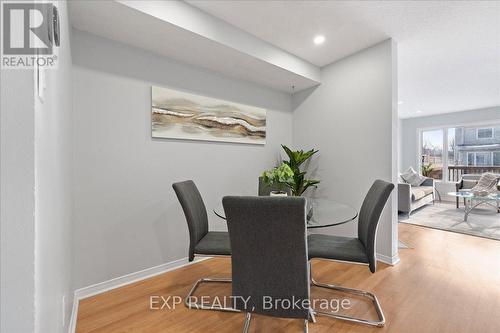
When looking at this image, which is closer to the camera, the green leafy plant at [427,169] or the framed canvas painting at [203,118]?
the framed canvas painting at [203,118]

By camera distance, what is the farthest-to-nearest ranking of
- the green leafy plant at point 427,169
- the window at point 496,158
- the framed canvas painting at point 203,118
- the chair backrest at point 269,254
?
1. the green leafy plant at point 427,169
2. the window at point 496,158
3. the framed canvas painting at point 203,118
4. the chair backrest at point 269,254

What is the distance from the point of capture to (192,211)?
192 cm

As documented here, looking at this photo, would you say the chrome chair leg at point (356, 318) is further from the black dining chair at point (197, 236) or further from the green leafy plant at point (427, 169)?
the green leafy plant at point (427, 169)

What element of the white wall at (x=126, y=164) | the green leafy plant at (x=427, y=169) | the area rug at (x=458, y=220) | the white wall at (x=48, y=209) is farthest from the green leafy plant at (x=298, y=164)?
the green leafy plant at (x=427, y=169)

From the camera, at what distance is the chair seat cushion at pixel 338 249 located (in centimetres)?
162

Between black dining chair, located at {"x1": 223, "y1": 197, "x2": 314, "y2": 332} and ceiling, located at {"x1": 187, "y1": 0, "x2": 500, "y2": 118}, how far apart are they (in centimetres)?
188

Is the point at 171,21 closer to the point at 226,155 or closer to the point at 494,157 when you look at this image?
the point at 226,155

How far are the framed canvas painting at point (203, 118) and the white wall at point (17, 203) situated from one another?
188 cm

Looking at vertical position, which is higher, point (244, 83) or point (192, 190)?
point (244, 83)

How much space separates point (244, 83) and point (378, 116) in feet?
5.67

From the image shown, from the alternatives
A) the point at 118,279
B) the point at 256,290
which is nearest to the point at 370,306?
the point at 256,290

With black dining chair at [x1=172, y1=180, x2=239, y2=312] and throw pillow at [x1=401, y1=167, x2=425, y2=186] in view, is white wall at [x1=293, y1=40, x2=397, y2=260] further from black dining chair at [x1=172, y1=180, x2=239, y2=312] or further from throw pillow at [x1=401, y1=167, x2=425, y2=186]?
throw pillow at [x1=401, y1=167, x2=425, y2=186]

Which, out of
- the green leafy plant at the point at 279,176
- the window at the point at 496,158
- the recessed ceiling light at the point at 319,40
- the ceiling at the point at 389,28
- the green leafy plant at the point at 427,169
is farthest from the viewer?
the green leafy plant at the point at 427,169

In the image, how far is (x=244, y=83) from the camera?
3137 mm
